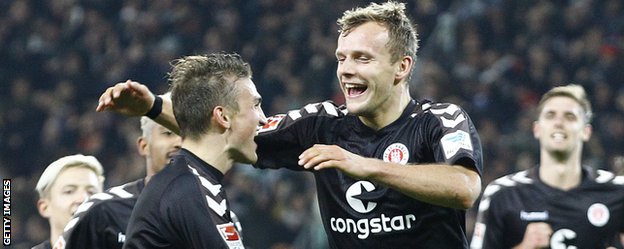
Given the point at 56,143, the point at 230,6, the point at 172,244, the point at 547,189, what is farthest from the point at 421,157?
the point at 230,6

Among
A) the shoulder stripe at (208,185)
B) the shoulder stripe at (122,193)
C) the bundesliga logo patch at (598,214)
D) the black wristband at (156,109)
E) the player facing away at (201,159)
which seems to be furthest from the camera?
the bundesliga logo patch at (598,214)

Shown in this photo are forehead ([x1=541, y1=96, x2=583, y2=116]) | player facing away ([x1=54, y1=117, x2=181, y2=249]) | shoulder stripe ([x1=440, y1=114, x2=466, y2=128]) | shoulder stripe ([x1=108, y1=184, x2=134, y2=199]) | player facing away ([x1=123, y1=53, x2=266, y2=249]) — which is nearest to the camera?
player facing away ([x1=123, y1=53, x2=266, y2=249])

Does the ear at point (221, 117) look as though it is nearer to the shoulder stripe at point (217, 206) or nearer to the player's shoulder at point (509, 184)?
the shoulder stripe at point (217, 206)

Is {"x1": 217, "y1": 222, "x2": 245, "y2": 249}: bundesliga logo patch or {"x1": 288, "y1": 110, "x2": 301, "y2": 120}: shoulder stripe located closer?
{"x1": 217, "y1": 222, "x2": 245, "y2": 249}: bundesliga logo patch

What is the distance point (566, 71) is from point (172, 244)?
30.1 feet

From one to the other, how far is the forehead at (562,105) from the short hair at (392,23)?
2296mm

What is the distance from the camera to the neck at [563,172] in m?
7.06

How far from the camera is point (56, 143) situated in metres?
13.7

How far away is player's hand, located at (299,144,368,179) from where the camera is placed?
4.28 meters

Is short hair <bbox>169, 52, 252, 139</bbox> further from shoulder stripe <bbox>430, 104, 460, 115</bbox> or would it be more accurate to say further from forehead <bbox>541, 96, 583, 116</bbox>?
forehead <bbox>541, 96, 583, 116</bbox>

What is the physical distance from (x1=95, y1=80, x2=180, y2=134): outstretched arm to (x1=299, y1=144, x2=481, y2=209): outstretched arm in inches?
43.5

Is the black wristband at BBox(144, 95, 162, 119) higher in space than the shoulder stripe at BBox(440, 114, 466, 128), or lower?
higher

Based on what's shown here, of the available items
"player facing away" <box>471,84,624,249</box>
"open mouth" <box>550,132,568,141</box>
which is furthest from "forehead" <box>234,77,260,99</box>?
"open mouth" <box>550,132,568,141</box>

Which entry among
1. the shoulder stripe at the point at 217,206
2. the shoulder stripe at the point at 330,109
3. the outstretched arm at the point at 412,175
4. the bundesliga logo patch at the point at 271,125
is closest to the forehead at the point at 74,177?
the bundesliga logo patch at the point at 271,125
